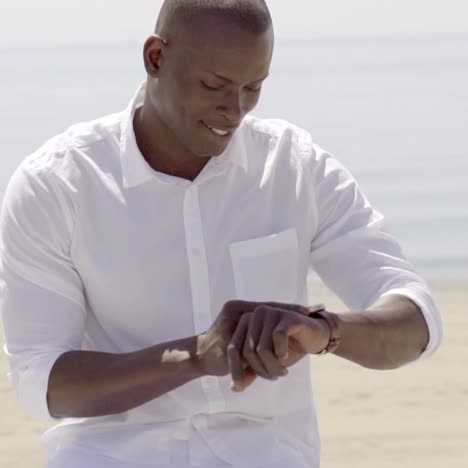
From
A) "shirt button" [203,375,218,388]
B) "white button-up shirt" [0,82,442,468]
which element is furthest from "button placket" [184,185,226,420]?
"shirt button" [203,375,218,388]

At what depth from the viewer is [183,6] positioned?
3.06 m

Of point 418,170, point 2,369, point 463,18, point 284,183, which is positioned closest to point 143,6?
point 463,18

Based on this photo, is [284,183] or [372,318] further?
[284,183]

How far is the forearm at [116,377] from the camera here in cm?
285

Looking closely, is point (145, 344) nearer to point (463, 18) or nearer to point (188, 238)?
point (188, 238)

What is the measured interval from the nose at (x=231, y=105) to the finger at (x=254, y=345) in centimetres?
48

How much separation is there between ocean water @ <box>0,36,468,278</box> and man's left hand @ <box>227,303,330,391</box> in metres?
7.32

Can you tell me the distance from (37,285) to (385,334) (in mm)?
707

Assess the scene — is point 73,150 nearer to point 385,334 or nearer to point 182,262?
point 182,262

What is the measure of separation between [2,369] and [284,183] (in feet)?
14.1

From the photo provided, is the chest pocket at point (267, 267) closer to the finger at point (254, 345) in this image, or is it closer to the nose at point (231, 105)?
the nose at point (231, 105)

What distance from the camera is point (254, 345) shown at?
2.68 m

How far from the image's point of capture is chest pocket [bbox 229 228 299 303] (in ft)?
10.1

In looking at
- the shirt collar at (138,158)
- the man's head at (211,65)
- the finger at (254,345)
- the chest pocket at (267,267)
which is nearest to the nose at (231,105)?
the man's head at (211,65)
